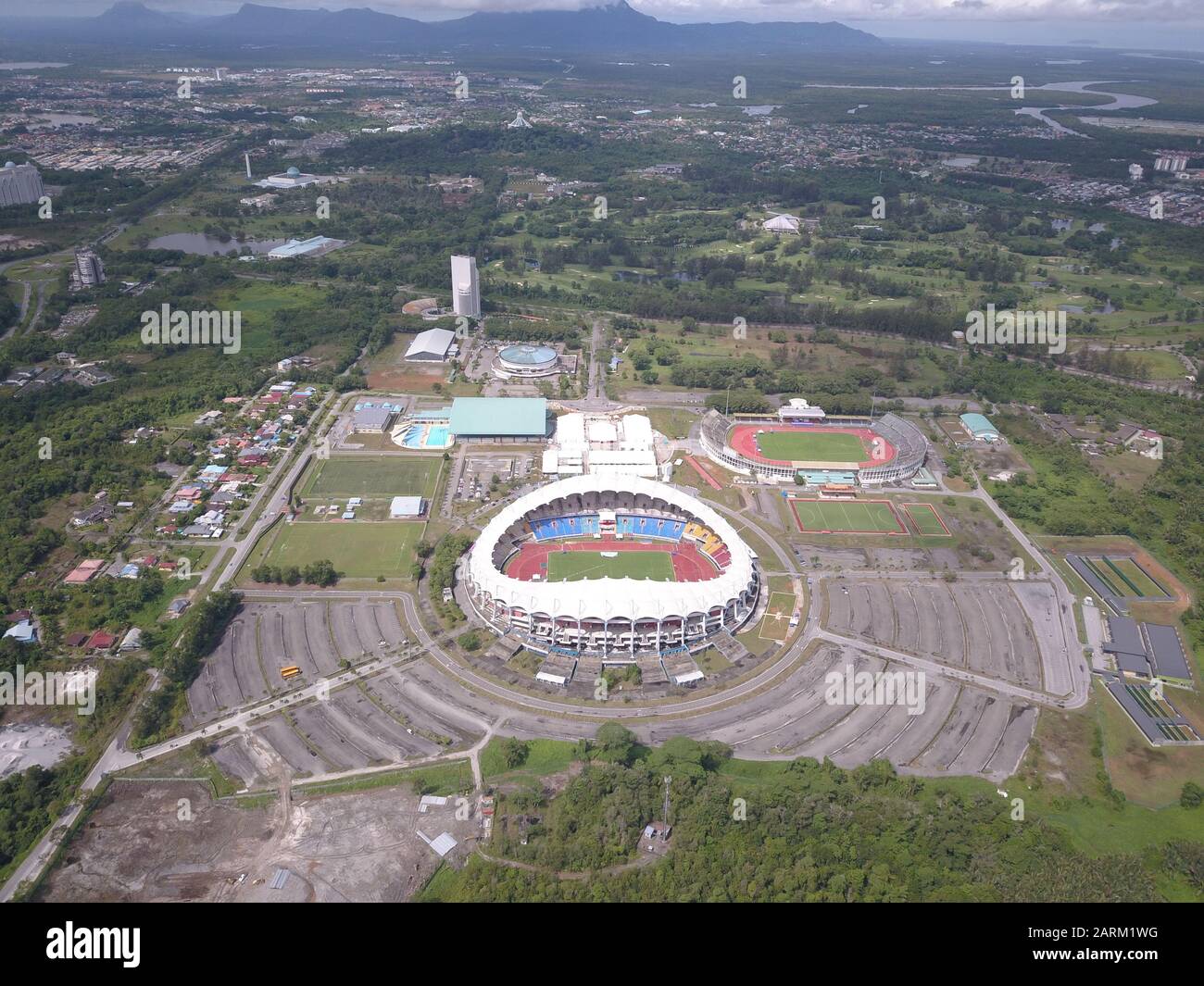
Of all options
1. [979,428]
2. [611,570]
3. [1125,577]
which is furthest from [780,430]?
[1125,577]

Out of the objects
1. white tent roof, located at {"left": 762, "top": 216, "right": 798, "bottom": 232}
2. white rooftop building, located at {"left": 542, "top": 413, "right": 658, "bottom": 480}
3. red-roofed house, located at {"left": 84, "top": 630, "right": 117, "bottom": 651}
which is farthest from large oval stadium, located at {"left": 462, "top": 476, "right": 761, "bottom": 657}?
white tent roof, located at {"left": 762, "top": 216, "right": 798, "bottom": 232}

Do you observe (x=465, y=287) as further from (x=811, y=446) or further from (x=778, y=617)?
(x=778, y=617)

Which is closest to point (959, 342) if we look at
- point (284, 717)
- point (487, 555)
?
point (487, 555)

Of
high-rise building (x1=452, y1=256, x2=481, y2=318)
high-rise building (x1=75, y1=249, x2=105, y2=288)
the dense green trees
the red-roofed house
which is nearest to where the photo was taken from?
the dense green trees

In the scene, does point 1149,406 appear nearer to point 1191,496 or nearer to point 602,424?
point 1191,496

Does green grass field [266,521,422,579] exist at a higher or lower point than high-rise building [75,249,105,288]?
lower

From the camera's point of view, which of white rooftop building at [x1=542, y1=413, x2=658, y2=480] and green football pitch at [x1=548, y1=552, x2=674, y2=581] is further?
white rooftop building at [x1=542, y1=413, x2=658, y2=480]

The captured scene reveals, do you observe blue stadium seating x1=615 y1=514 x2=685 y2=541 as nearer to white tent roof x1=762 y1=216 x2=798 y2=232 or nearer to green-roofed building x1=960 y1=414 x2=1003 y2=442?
green-roofed building x1=960 y1=414 x2=1003 y2=442
